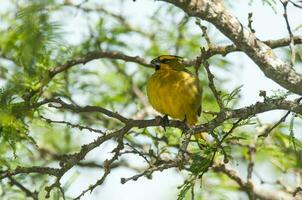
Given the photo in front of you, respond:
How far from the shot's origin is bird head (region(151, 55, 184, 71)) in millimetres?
5461

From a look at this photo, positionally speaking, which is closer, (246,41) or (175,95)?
(246,41)

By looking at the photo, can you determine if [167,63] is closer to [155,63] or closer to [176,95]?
[155,63]

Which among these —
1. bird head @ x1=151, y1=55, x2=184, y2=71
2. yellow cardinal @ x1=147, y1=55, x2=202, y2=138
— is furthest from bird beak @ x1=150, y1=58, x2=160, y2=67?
yellow cardinal @ x1=147, y1=55, x2=202, y2=138

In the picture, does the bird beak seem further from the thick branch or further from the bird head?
the thick branch

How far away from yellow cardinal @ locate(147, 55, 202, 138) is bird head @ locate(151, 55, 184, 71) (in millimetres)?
86

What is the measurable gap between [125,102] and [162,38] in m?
0.73

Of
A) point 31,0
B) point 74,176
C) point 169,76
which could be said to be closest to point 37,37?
point 31,0

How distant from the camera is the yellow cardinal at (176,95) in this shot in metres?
5.12

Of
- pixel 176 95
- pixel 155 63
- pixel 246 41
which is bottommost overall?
pixel 246 41

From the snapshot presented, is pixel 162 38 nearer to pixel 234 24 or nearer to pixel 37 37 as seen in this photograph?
pixel 234 24

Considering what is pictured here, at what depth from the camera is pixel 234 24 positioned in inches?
148

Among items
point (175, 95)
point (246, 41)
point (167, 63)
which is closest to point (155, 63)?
point (167, 63)

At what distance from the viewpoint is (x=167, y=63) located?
5.57m

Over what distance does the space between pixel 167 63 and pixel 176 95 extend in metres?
0.49
